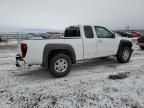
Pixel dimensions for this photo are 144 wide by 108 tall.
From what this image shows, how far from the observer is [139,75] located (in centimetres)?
538

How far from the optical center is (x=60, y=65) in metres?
5.29

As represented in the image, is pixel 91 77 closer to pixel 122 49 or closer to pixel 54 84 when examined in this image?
pixel 54 84

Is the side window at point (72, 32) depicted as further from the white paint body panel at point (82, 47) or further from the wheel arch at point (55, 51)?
the wheel arch at point (55, 51)

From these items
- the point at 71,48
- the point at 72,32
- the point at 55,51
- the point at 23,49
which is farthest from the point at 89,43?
the point at 23,49

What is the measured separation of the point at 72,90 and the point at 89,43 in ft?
7.47

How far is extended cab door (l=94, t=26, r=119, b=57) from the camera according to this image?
20.7 ft

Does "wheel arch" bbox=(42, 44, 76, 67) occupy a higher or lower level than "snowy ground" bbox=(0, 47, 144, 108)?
higher

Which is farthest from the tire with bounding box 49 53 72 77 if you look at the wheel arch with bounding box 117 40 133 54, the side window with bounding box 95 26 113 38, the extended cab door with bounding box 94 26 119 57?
the wheel arch with bounding box 117 40 133 54

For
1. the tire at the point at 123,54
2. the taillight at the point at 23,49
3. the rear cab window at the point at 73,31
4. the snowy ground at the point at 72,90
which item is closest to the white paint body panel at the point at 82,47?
the taillight at the point at 23,49

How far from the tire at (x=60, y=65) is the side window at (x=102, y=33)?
1886 mm

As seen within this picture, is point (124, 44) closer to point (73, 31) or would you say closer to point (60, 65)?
point (73, 31)

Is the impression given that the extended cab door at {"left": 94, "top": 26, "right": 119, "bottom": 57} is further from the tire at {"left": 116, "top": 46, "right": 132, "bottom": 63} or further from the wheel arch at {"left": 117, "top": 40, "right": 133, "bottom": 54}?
the tire at {"left": 116, "top": 46, "right": 132, "bottom": 63}

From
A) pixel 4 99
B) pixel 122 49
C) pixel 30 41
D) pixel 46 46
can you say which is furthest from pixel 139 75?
pixel 4 99

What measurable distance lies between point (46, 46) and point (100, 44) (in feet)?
7.93
